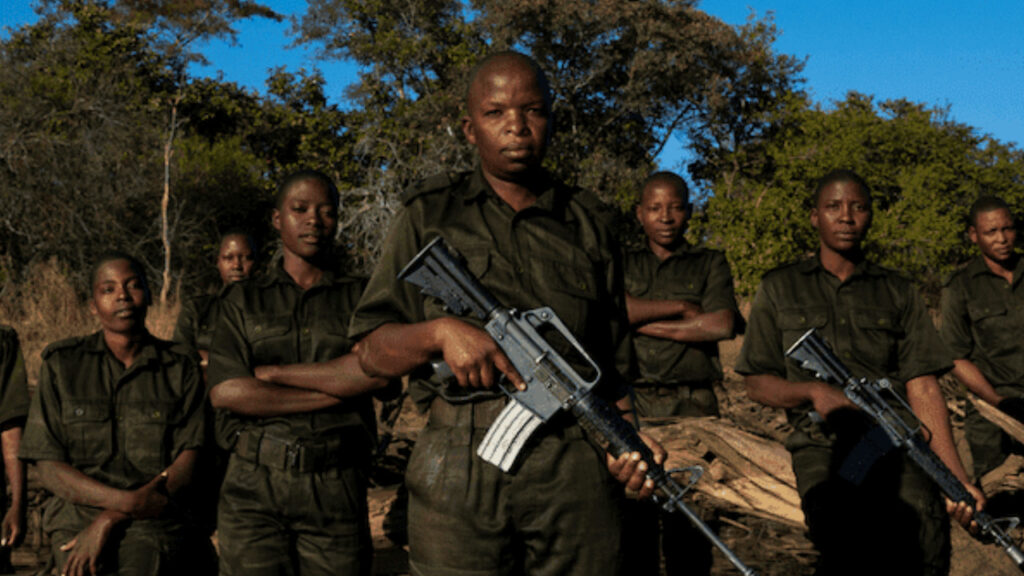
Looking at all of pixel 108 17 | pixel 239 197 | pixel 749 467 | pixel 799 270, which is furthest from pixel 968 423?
pixel 108 17

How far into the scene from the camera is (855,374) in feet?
14.3

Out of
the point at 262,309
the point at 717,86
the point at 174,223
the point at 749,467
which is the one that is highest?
the point at 717,86

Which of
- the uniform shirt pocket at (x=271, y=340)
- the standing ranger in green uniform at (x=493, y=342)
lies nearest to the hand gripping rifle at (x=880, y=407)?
the standing ranger in green uniform at (x=493, y=342)

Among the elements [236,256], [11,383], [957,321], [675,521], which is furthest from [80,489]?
[957,321]

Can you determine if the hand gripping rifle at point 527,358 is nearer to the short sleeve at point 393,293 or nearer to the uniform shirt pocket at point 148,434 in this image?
the short sleeve at point 393,293

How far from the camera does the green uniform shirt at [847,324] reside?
14.3 ft

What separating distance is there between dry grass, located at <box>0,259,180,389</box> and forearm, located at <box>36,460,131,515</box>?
950cm

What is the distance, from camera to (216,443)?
470 cm

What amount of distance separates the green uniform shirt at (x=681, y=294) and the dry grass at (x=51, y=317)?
9356 mm

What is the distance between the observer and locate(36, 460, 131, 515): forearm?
4.33 m

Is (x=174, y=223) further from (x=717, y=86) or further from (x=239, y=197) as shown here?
(x=717, y=86)

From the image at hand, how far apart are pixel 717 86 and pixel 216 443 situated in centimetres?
2466

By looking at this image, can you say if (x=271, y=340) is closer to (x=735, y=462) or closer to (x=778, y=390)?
(x=778, y=390)

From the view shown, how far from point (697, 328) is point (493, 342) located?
10.9ft
